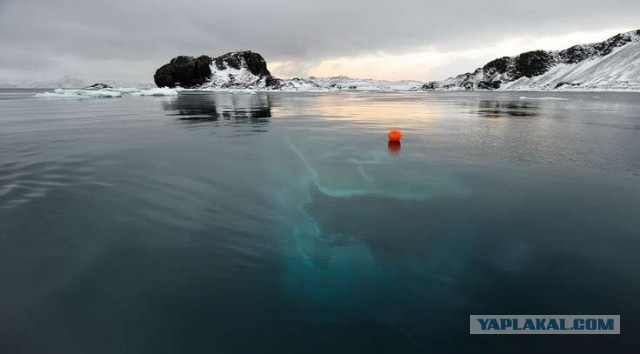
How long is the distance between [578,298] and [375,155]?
360 inches

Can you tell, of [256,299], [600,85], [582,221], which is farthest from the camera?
[600,85]

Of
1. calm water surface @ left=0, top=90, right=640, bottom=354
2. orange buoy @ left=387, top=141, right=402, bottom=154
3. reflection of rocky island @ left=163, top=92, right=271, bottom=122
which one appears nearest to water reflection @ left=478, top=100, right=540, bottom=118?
orange buoy @ left=387, top=141, right=402, bottom=154

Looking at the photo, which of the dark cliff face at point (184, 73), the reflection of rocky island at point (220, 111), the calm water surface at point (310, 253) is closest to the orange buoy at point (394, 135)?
the calm water surface at point (310, 253)

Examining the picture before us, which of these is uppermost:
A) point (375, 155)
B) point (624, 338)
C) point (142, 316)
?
point (375, 155)

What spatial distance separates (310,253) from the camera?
249 inches

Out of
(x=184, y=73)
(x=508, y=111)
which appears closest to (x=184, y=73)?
(x=184, y=73)

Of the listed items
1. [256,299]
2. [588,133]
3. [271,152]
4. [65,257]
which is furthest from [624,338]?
[588,133]

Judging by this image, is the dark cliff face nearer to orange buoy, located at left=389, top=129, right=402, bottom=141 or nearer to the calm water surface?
orange buoy, located at left=389, top=129, right=402, bottom=141

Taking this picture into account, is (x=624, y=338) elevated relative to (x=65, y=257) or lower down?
lower down

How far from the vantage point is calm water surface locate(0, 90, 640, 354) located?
4484 millimetres

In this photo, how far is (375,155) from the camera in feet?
45.0

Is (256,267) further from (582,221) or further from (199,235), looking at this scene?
(582,221)

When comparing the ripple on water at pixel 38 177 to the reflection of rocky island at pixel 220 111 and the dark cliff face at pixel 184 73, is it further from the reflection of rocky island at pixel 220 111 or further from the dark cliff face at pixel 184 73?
the dark cliff face at pixel 184 73

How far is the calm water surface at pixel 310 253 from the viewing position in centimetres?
448
